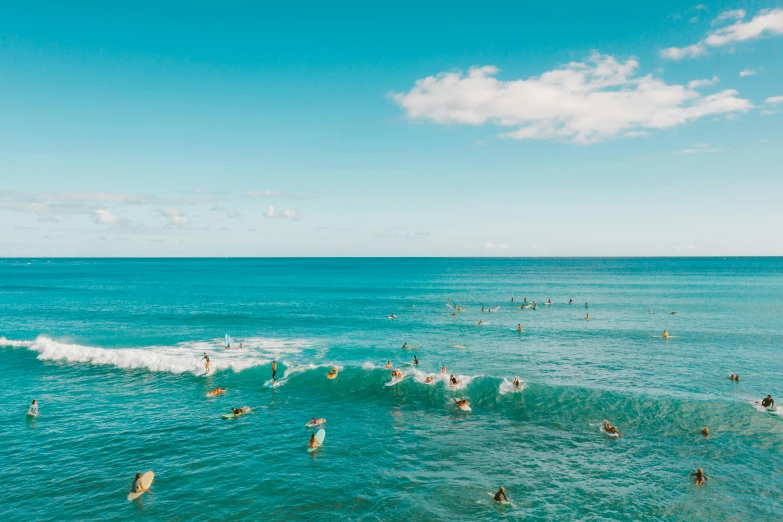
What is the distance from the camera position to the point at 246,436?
104ft

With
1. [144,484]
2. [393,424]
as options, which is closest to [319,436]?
[393,424]

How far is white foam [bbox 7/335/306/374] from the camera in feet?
161

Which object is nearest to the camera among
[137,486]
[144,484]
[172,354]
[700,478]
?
[137,486]

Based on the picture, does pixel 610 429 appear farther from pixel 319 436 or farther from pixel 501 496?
pixel 319 436

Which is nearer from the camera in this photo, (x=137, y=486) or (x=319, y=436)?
(x=137, y=486)

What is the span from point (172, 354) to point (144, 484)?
3183cm

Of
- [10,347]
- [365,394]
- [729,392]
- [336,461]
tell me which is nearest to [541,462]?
[336,461]

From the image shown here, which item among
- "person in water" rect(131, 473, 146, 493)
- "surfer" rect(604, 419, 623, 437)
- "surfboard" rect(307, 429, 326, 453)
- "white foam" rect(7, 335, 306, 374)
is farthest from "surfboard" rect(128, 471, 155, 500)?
"surfer" rect(604, 419, 623, 437)

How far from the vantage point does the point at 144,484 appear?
81.7 ft

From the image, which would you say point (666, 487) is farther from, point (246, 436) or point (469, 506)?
point (246, 436)

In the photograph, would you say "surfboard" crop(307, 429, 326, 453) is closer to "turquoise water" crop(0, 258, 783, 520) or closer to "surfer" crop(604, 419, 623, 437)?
"turquoise water" crop(0, 258, 783, 520)

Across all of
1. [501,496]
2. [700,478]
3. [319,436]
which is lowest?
[501,496]

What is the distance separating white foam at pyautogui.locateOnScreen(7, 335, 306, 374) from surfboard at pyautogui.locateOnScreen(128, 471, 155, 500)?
890 inches

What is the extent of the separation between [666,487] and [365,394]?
945 inches
